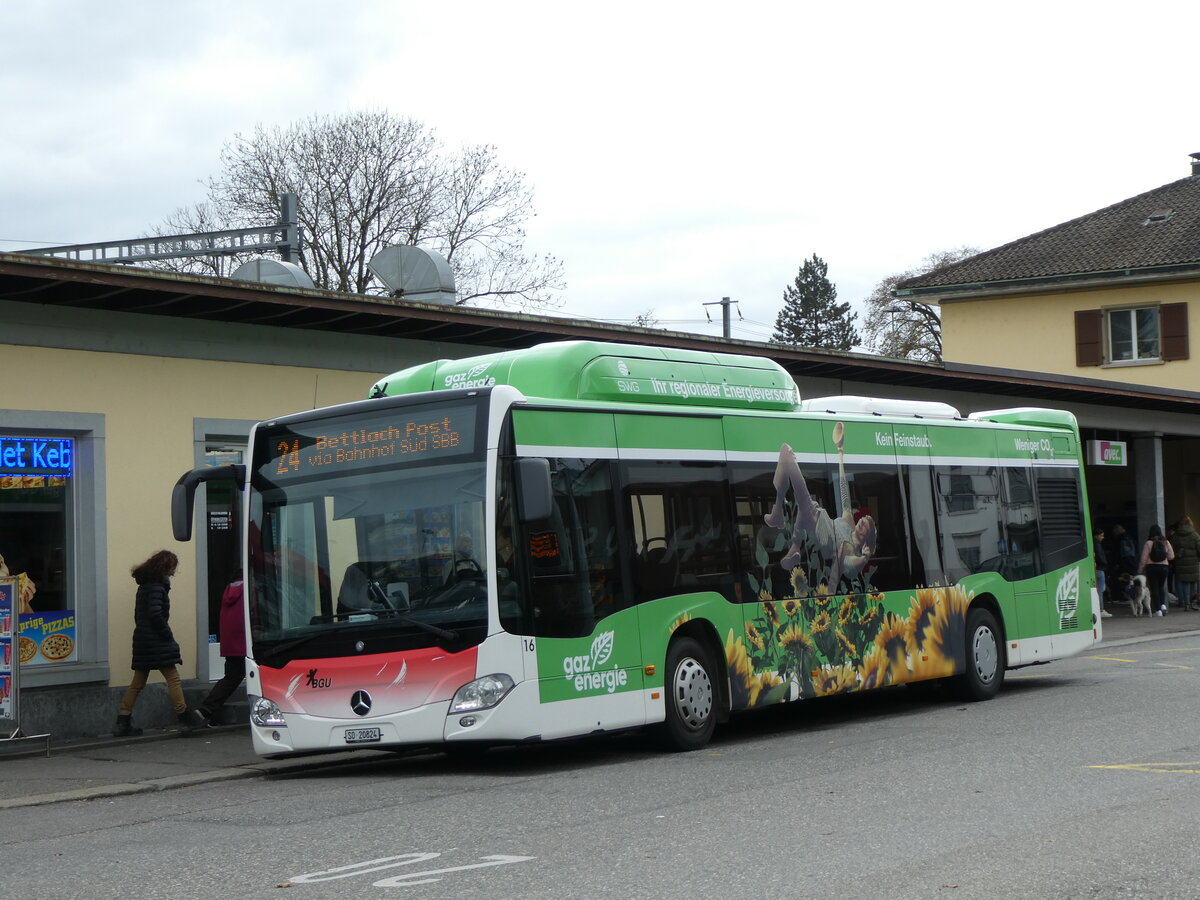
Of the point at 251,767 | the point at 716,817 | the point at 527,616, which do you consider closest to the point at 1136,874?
the point at 716,817

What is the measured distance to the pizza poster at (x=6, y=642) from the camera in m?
13.1

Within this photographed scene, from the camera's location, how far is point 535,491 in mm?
10352

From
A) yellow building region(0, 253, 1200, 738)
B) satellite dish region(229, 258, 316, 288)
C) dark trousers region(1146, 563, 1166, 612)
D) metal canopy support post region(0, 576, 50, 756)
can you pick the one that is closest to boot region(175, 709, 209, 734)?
yellow building region(0, 253, 1200, 738)

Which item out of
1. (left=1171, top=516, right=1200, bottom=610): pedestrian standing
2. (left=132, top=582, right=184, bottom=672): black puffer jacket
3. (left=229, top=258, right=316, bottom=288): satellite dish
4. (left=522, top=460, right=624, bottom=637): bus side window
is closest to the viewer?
(left=522, top=460, right=624, bottom=637): bus side window

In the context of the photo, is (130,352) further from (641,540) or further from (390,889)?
(390,889)

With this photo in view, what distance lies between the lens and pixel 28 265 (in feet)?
43.2

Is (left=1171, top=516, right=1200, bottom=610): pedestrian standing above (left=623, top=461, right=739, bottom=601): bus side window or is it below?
below

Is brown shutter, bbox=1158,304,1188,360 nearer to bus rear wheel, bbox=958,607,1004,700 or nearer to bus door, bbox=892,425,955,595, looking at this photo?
bus rear wheel, bbox=958,607,1004,700

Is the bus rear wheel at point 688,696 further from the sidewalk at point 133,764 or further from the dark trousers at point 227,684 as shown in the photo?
the dark trousers at point 227,684

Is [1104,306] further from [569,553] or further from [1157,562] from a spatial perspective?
[569,553]

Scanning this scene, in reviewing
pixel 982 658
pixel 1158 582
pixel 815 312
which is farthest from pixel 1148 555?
pixel 815 312

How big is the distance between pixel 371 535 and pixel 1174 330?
35447 mm

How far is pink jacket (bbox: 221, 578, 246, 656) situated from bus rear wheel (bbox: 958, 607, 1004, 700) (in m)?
7.11

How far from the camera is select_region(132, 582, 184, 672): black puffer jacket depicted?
46.0ft
